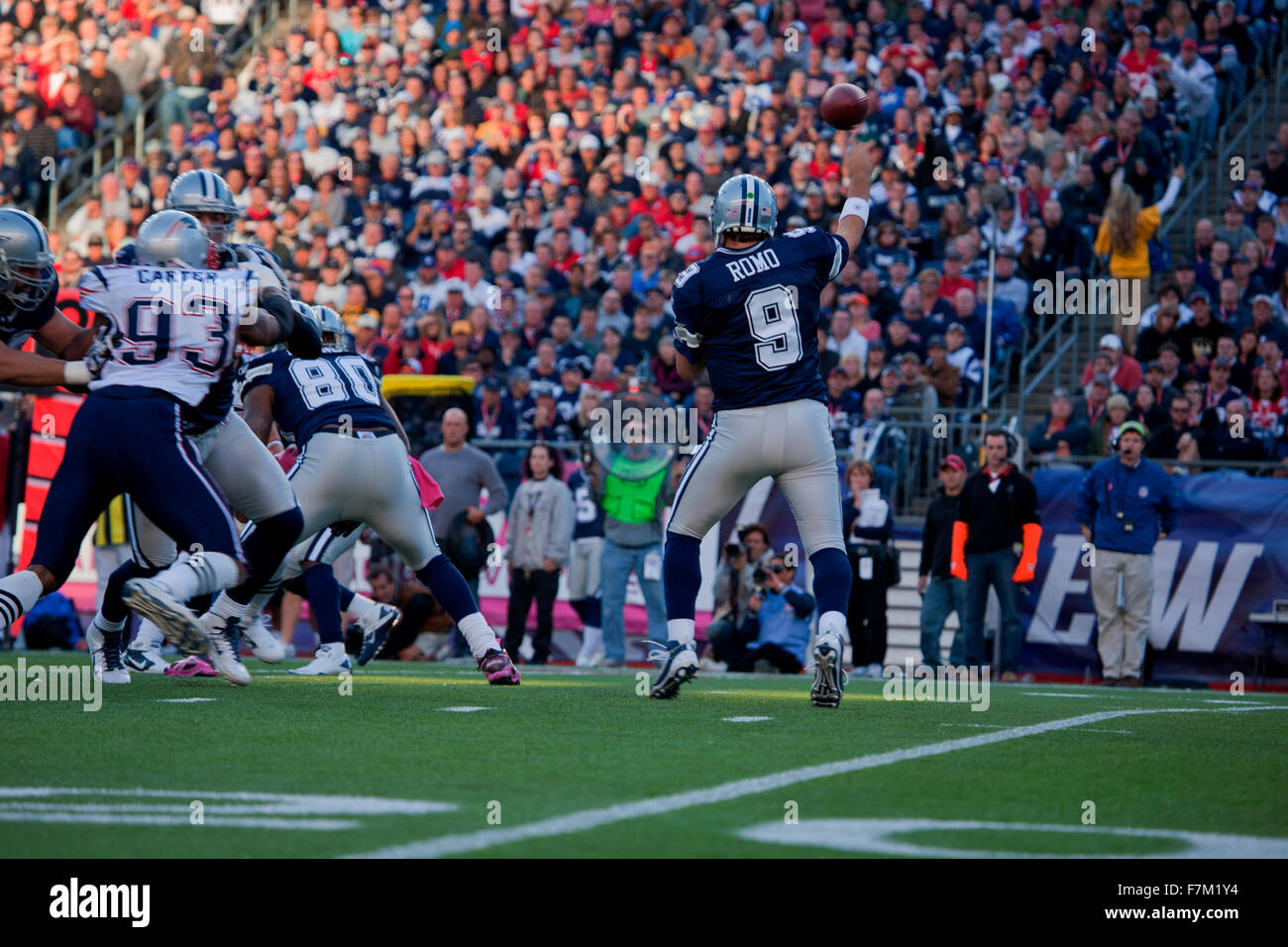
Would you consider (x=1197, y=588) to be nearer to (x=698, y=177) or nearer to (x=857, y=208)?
(x=857, y=208)

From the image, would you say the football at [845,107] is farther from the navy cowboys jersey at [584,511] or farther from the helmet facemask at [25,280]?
the navy cowboys jersey at [584,511]

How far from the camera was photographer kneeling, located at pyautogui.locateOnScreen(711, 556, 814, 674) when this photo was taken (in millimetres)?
12039

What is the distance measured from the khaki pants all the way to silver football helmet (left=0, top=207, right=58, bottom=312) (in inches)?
307

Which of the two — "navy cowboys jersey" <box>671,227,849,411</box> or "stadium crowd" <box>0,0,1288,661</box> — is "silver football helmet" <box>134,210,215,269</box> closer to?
"navy cowboys jersey" <box>671,227,849,411</box>

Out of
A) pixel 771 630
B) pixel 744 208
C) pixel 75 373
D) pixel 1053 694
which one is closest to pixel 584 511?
pixel 771 630

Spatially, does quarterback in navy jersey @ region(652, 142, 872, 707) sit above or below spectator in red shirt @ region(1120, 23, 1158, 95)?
below

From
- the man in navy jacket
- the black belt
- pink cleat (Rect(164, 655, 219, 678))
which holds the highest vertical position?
the black belt

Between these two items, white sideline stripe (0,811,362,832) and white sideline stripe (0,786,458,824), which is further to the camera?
white sideline stripe (0,786,458,824)

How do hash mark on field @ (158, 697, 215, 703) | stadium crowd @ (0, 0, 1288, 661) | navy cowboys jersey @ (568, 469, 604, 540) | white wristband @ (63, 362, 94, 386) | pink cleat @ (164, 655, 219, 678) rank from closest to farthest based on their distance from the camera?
white wristband @ (63, 362, 94, 386) < hash mark on field @ (158, 697, 215, 703) < pink cleat @ (164, 655, 219, 678) < navy cowboys jersey @ (568, 469, 604, 540) < stadium crowd @ (0, 0, 1288, 661)

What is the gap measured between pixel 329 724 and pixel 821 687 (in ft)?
6.81

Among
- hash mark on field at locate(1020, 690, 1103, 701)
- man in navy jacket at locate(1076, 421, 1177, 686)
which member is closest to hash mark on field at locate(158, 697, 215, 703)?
hash mark on field at locate(1020, 690, 1103, 701)

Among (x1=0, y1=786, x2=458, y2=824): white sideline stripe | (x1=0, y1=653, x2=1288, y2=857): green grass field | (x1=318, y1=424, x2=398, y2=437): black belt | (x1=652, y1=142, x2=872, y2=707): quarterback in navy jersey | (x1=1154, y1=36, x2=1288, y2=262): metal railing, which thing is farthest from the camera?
(x1=1154, y1=36, x2=1288, y2=262): metal railing
